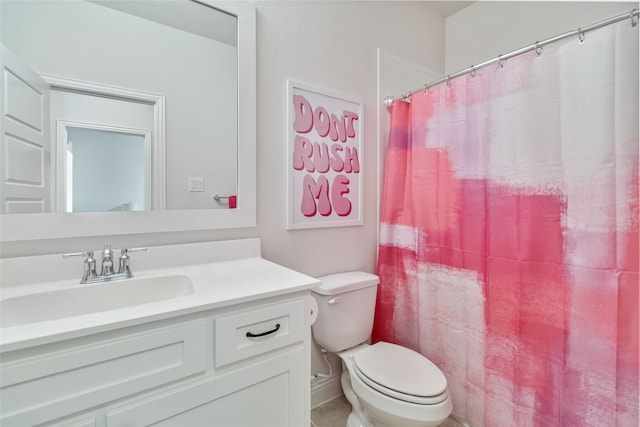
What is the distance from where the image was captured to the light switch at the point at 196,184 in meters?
1.26

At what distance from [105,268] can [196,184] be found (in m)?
0.45

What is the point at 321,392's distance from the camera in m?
1.65

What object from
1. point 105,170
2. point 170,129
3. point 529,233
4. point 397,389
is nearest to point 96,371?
point 105,170

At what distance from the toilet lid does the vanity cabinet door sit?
377 mm

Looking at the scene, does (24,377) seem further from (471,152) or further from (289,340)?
(471,152)

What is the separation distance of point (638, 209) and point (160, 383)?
1534mm

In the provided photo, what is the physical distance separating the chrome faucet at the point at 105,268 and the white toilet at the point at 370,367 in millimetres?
801

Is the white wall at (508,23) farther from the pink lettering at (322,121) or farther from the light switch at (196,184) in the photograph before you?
the light switch at (196,184)

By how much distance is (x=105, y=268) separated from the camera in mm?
1017

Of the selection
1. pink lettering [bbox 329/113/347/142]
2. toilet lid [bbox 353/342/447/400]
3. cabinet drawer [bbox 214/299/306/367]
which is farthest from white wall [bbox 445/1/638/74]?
cabinet drawer [bbox 214/299/306/367]

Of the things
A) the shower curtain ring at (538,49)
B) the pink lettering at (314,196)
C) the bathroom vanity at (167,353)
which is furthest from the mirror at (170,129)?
the shower curtain ring at (538,49)

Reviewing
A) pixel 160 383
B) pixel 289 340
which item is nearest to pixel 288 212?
pixel 289 340

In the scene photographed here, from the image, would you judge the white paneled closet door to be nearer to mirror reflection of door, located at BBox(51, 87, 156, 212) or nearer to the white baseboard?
mirror reflection of door, located at BBox(51, 87, 156, 212)

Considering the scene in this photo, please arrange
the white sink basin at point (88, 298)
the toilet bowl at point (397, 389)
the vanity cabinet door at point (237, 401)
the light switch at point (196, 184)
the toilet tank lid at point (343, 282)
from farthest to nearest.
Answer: the toilet tank lid at point (343, 282), the light switch at point (196, 184), the toilet bowl at point (397, 389), the white sink basin at point (88, 298), the vanity cabinet door at point (237, 401)
